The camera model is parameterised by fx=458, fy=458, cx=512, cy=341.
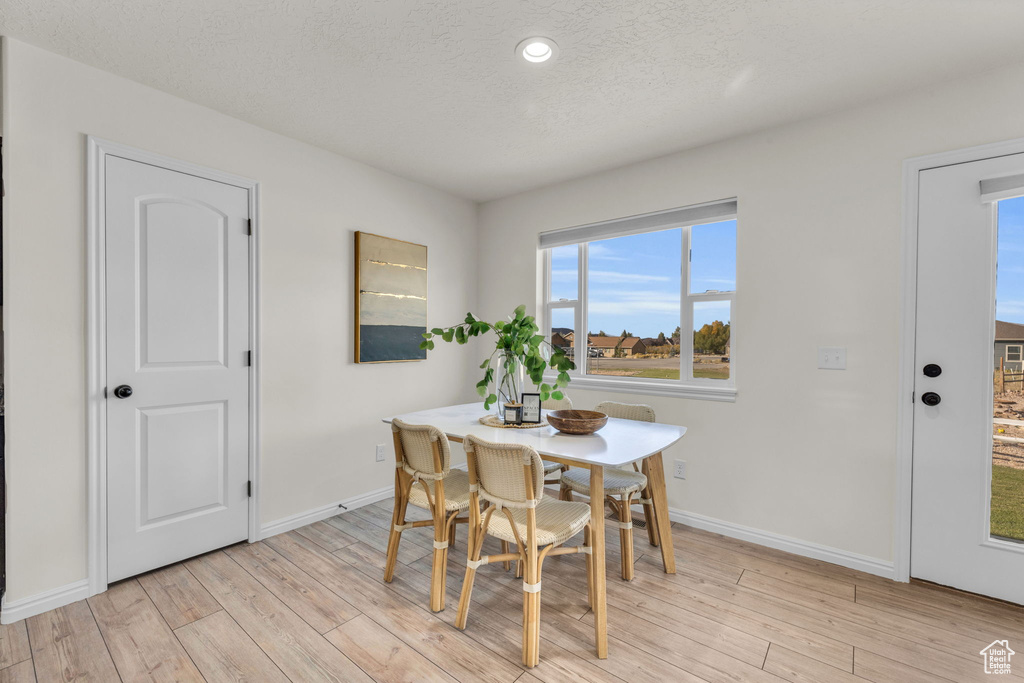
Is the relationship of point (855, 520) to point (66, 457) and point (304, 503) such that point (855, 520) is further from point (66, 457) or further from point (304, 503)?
point (66, 457)

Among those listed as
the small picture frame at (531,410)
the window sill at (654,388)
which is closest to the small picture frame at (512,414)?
the small picture frame at (531,410)

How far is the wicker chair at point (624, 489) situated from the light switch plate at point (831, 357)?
944 mm

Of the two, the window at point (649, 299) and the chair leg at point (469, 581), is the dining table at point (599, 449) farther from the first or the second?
the window at point (649, 299)

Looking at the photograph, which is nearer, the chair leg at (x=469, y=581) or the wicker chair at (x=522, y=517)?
the wicker chair at (x=522, y=517)

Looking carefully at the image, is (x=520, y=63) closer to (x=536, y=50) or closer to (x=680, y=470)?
(x=536, y=50)

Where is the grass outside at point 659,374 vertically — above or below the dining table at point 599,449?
above

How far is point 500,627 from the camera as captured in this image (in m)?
1.93

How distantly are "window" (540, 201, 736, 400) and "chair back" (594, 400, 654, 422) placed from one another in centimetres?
40

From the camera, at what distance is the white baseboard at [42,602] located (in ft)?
6.32

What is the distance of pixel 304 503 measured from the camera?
2967mm

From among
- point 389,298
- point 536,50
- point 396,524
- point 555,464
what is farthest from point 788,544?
point 389,298

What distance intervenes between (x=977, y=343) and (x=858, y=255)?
0.63 m

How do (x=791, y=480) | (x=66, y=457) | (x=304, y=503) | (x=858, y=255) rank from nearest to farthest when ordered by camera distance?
(x=66, y=457) < (x=858, y=255) < (x=791, y=480) < (x=304, y=503)

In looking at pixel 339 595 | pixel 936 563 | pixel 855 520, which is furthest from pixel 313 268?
pixel 936 563
